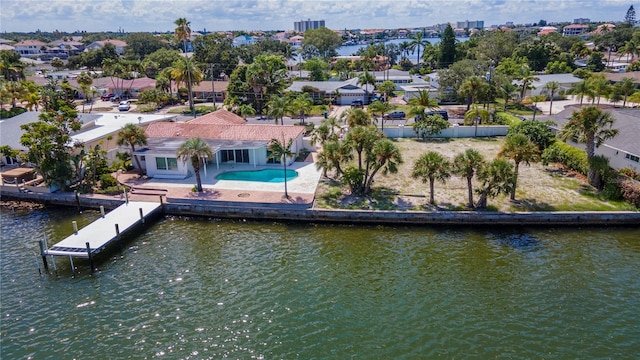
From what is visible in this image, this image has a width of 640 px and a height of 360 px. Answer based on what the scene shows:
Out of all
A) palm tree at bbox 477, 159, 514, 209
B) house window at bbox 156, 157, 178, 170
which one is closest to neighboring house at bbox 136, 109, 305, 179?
house window at bbox 156, 157, 178, 170

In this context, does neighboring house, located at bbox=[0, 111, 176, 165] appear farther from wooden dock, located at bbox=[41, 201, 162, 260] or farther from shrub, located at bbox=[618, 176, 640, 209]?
shrub, located at bbox=[618, 176, 640, 209]

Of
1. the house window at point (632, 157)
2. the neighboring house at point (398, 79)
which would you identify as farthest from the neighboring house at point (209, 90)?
the house window at point (632, 157)

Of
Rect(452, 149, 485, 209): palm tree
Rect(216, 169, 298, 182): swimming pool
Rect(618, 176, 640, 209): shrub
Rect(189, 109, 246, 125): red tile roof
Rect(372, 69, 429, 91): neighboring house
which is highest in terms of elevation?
Rect(372, 69, 429, 91): neighboring house

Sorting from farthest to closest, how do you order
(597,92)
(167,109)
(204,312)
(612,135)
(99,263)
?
(167,109) → (597,92) → (612,135) → (99,263) → (204,312)

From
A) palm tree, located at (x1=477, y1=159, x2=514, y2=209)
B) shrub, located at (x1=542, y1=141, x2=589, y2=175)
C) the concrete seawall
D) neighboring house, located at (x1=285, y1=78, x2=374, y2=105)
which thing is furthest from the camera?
neighboring house, located at (x1=285, y1=78, x2=374, y2=105)

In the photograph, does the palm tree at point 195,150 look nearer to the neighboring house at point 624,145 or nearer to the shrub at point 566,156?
the shrub at point 566,156

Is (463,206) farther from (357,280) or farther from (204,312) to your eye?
(204,312)

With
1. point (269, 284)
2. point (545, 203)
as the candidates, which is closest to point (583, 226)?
point (545, 203)
